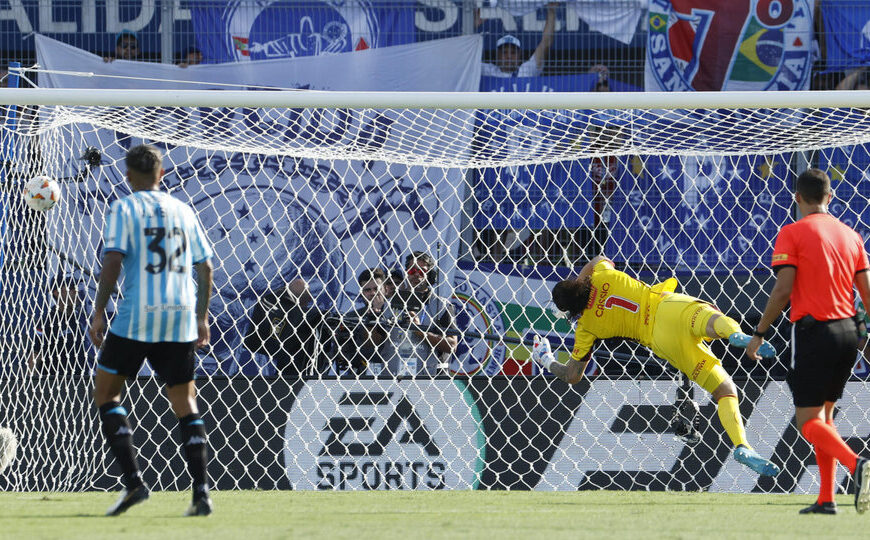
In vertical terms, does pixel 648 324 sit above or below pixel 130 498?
above

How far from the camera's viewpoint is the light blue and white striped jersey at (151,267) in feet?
14.3

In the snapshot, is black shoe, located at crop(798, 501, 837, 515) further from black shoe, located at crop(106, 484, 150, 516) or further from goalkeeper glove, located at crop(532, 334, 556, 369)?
black shoe, located at crop(106, 484, 150, 516)

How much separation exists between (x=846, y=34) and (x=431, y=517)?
21.2 feet

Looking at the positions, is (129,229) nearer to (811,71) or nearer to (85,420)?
(85,420)

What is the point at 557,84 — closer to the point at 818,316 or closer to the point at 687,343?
the point at 687,343

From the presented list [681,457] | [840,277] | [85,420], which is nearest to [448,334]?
[681,457]

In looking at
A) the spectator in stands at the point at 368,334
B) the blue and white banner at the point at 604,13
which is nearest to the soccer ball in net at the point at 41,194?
the spectator in stands at the point at 368,334

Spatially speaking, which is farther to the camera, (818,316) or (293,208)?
(293,208)

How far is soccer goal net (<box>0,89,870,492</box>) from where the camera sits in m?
6.54

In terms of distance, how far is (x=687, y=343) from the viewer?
5988 millimetres

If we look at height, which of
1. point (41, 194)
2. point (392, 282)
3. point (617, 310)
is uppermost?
point (41, 194)

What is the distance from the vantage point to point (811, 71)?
9.42 metres

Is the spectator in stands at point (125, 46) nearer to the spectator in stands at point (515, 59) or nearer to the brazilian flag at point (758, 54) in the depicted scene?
the spectator in stands at point (515, 59)

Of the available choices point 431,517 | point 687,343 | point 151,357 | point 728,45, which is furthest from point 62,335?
point 728,45
